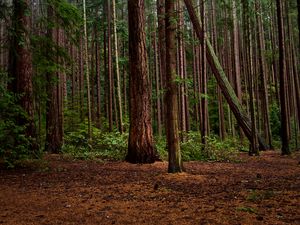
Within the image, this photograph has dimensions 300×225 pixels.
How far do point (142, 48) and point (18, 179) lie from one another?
19.2 feet

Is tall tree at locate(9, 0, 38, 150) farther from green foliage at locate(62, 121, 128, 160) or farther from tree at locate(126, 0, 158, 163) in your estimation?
green foliage at locate(62, 121, 128, 160)

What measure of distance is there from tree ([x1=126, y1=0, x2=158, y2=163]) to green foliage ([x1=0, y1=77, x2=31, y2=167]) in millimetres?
3584

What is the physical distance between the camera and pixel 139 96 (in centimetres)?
1138

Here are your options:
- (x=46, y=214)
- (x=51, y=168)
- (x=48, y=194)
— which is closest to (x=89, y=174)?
(x=51, y=168)

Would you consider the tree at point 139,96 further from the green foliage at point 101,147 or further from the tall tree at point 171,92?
the tall tree at point 171,92

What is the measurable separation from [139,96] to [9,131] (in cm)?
439

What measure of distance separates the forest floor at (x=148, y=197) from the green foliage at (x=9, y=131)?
58cm

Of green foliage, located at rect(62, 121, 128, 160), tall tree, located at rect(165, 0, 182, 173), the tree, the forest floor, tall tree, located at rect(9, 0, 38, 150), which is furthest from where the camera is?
green foliage, located at rect(62, 121, 128, 160)

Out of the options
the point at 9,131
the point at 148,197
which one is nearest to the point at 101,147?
the point at 9,131

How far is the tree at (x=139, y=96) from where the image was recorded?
36.9 feet

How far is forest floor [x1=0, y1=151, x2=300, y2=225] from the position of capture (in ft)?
16.1

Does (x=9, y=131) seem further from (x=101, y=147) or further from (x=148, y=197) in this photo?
(x=101, y=147)

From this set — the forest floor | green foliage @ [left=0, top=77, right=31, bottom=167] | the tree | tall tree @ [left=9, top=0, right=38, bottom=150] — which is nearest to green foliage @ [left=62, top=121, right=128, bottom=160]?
the tree

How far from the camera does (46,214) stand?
17.2 ft
